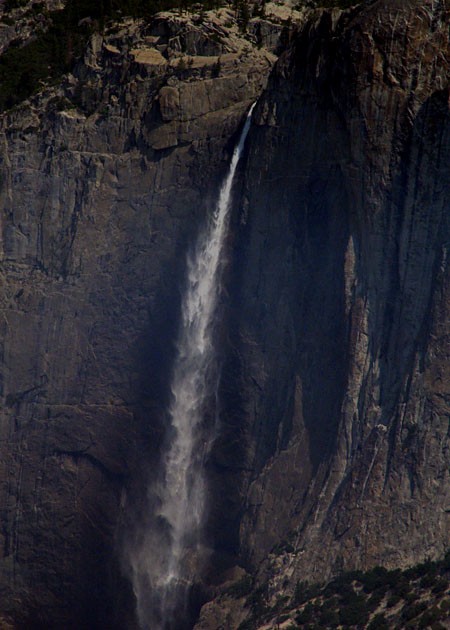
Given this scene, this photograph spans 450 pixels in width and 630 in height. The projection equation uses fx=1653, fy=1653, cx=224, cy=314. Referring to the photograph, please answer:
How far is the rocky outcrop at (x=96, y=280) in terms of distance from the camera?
7525 centimetres

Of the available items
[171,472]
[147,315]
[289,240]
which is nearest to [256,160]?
[289,240]

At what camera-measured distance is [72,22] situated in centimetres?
8481

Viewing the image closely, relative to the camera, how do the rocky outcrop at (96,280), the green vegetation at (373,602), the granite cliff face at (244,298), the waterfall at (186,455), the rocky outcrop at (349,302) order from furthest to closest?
the rocky outcrop at (96,280) < the waterfall at (186,455) < the granite cliff face at (244,298) < the rocky outcrop at (349,302) < the green vegetation at (373,602)

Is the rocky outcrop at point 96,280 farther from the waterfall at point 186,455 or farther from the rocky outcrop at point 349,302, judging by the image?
the rocky outcrop at point 349,302

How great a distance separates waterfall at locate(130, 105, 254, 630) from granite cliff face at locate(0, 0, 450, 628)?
796 mm

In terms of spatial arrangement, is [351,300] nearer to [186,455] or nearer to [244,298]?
[244,298]

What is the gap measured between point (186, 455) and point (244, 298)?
782 cm

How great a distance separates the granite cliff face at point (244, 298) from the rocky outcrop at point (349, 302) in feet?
0.31

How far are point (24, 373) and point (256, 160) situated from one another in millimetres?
15418

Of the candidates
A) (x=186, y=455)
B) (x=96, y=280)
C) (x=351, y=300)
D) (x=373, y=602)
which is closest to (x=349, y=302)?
(x=351, y=300)

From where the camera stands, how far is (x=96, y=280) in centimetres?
7688

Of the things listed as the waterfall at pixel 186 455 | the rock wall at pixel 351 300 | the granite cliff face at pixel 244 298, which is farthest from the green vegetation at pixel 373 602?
the waterfall at pixel 186 455

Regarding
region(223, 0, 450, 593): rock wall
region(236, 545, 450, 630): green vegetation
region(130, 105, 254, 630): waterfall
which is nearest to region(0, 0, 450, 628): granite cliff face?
region(223, 0, 450, 593): rock wall

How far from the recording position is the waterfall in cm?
7431
